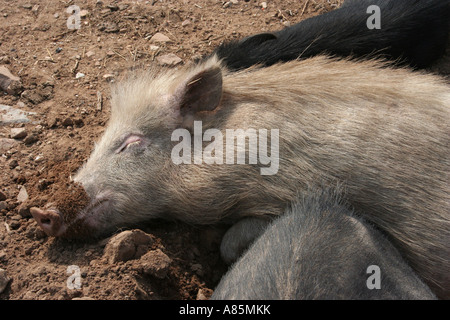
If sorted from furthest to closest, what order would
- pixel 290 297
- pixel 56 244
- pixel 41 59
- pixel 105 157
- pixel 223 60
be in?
1. pixel 41 59
2. pixel 223 60
3. pixel 105 157
4. pixel 56 244
5. pixel 290 297

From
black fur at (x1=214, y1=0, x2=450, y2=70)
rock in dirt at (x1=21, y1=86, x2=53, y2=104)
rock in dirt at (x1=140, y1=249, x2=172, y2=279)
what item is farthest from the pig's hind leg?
rock in dirt at (x1=21, y1=86, x2=53, y2=104)

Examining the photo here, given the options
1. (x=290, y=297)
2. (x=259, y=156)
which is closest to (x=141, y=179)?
(x=259, y=156)

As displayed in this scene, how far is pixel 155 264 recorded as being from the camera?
351cm

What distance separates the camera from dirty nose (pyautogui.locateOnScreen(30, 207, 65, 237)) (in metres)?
3.67

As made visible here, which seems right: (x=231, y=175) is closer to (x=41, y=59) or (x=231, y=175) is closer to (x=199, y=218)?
(x=199, y=218)

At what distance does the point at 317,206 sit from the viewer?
355 cm

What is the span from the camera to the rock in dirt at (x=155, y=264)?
3482 mm

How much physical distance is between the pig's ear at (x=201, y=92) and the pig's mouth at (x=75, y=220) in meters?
0.91

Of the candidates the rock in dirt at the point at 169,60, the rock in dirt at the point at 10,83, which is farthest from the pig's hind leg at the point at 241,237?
the rock in dirt at the point at 10,83

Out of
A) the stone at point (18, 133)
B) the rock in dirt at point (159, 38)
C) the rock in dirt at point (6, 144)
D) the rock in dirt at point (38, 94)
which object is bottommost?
the rock in dirt at point (6, 144)

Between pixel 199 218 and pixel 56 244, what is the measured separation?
1.03 m

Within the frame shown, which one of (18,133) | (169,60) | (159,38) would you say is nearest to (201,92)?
(169,60)

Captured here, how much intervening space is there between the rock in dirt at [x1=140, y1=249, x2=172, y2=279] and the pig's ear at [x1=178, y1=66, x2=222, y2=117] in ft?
3.60

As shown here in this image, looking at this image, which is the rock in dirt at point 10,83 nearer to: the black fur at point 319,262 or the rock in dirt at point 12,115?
the rock in dirt at point 12,115
